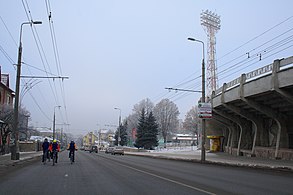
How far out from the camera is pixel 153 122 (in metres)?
72.7

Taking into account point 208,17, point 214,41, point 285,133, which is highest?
point 208,17

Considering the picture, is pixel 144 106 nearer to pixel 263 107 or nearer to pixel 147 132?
pixel 147 132

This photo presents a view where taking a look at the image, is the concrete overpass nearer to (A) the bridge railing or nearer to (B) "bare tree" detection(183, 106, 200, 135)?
(A) the bridge railing

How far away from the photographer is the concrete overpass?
27406mm

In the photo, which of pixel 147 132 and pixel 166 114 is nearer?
pixel 147 132

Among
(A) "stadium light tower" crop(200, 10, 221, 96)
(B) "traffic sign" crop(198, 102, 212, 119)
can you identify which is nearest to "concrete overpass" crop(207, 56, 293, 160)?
(B) "traffic sign" crop(198, 102, 212, 119)

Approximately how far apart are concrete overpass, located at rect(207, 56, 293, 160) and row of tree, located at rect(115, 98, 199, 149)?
27.0 meters

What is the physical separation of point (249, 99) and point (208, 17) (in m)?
42.0

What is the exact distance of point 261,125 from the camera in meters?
39.8

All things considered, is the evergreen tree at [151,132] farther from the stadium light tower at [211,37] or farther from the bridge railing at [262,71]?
the bridge railing at [262,71]

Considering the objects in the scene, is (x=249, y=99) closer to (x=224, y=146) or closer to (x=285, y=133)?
(x=285, y=133)

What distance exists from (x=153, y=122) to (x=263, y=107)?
131ft

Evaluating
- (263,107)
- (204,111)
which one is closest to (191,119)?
(263,107)

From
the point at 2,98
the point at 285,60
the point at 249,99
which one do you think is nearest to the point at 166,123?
the point at 2,98
